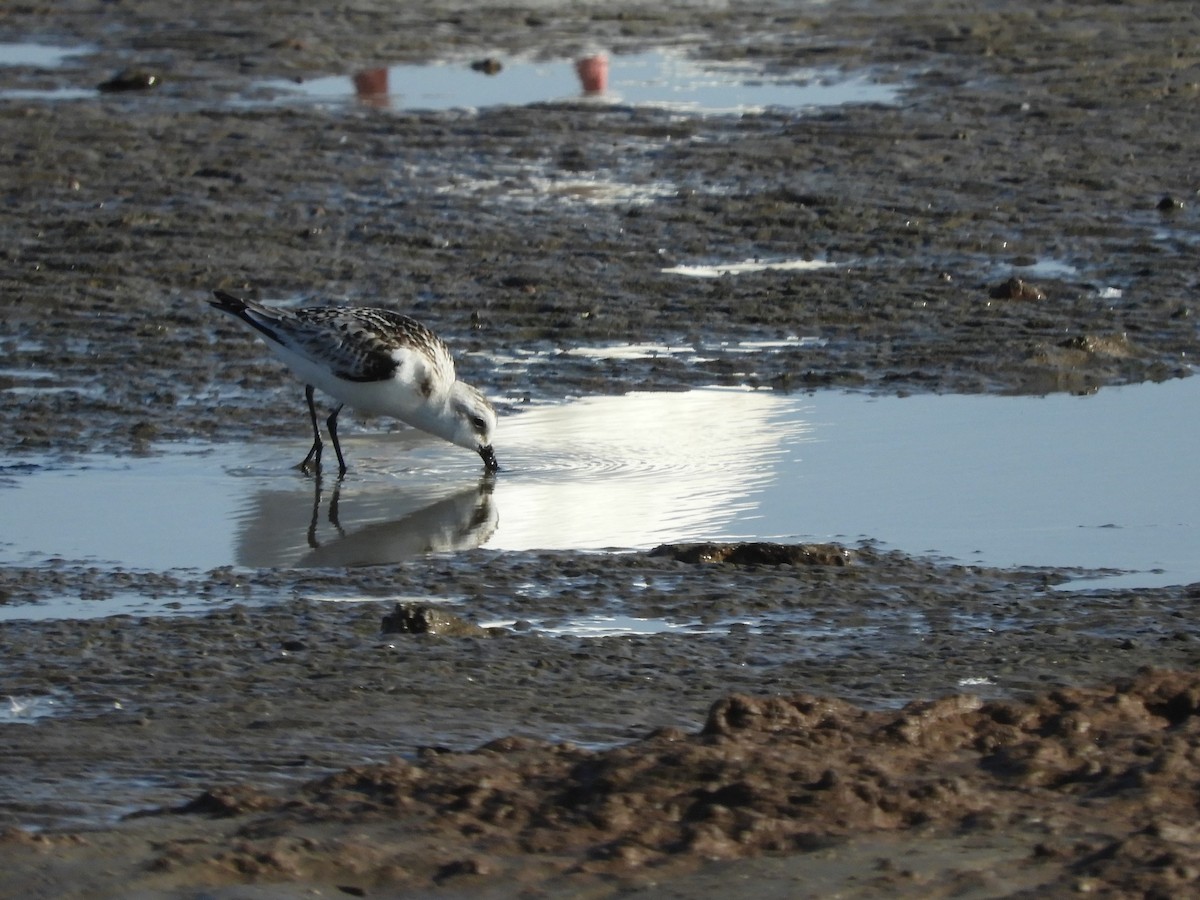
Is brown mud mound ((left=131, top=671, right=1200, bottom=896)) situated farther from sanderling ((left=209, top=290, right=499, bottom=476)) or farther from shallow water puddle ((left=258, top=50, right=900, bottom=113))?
shallow water puddle ((left=258, top=50, right=900, bottom=113))

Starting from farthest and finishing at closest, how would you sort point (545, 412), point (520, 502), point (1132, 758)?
→ point (545, 412)
point (520, 502)
point (1132, 758)

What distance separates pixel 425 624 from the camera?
19.8 feet

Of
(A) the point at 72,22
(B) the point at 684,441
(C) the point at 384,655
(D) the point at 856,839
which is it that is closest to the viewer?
(D) the point at 856,839

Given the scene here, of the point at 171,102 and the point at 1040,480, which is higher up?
the point at 171,102

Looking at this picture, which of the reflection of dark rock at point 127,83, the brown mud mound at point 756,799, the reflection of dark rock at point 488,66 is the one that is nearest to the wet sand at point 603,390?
the brown mud mound at point 756,799

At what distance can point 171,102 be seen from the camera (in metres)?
15.9

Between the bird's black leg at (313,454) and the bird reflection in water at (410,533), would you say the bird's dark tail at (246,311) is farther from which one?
the bird reflection in water at (410,533)

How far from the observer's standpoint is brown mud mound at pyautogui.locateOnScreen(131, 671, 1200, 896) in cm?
429

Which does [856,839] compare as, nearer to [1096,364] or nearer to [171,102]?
[1096,364]

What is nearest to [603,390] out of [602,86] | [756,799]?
[756,799]

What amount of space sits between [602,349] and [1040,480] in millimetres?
2556

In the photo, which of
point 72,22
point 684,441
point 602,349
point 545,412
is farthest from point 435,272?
point 72,22

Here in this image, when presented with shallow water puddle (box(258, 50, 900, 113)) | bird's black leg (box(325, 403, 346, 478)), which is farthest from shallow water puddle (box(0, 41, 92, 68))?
bird's black leg (box(325, 403, 346, 478))

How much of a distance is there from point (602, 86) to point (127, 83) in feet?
11.5
